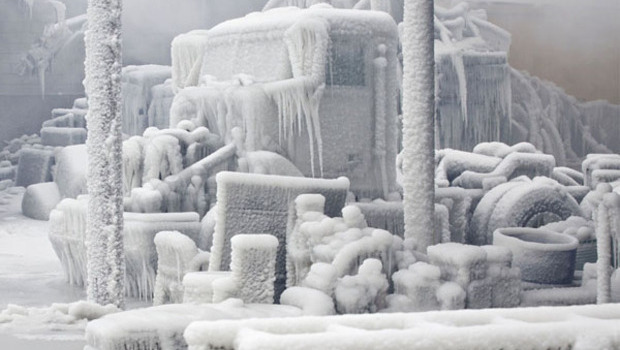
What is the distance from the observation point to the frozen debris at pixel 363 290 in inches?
248

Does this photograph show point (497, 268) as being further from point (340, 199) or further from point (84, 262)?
point (84, 262)

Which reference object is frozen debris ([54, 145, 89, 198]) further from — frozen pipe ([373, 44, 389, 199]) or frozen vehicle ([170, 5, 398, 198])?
frozen pipe ([373, 44, 389, 199])

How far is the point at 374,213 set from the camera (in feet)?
28.9

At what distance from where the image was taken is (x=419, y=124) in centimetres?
756

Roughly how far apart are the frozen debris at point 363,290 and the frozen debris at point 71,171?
770cm

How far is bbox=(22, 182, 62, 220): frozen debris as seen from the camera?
14.1 metres

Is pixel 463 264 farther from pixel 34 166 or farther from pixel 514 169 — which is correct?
pixel 34 166

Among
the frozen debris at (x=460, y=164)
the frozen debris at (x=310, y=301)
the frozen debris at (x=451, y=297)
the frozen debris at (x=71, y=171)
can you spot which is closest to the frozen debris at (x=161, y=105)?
the frozen debris at (x=71, y=171)

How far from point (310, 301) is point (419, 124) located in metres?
2.03

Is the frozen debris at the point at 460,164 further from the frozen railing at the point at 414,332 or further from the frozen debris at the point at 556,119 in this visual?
the frozen railing at the point at 414,332

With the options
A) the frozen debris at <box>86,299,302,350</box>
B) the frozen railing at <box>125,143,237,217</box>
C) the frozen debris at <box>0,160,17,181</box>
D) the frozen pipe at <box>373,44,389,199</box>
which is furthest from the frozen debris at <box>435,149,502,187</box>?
the frozen debris at <box>0,160,17,181</box>

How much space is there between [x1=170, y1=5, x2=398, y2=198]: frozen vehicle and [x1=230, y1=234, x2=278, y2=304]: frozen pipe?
3325 mm

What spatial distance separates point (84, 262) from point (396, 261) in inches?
148

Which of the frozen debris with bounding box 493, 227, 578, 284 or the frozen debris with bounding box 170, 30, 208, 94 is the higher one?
the frozen debris with bounding box 170, 30, 208, 94
